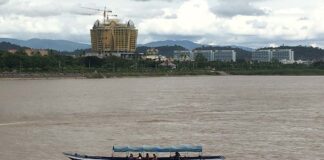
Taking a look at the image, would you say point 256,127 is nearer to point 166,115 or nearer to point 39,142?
point 166,115

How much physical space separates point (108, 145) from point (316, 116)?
93.0ft

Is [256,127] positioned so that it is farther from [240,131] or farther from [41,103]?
[41,103]

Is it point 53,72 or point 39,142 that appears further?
point 53,72

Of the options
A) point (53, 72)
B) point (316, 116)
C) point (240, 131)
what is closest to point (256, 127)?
point (240, 131)

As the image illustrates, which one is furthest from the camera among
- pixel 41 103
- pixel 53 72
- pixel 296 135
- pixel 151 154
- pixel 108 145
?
pixel 53 72

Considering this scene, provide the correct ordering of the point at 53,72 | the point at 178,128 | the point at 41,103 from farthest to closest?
the point at 53,72 < the point at 41,103 < the point at 178,128

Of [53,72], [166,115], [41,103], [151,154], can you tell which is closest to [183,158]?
[151,154]

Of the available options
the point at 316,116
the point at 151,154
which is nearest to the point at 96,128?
the point at 151,154

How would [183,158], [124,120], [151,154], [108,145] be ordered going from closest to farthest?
[183,158], [151,154], [108,145], [124,120]

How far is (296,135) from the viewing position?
1927 inches

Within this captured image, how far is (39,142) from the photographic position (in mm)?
45906

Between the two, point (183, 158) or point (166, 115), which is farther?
point (166, 115)

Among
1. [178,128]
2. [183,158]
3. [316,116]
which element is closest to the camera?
[183,158]

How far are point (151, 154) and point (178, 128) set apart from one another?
16166 millimetres
